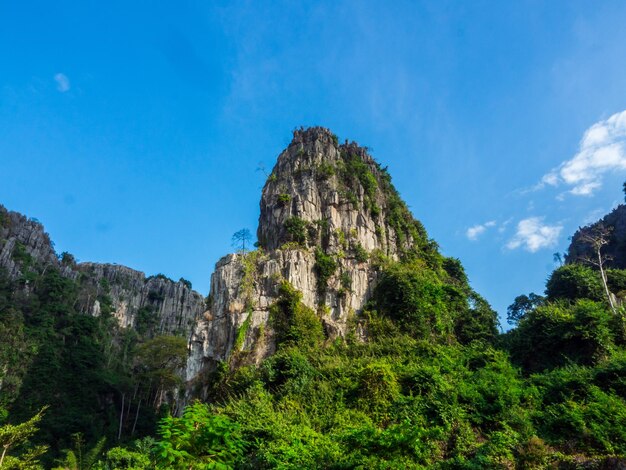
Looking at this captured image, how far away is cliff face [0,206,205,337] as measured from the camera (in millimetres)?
56531

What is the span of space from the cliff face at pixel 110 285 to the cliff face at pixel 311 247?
126ft

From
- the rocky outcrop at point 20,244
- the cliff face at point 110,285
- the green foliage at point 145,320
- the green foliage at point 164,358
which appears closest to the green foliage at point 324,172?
the green foliage at point 164,358

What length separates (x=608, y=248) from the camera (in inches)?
1841

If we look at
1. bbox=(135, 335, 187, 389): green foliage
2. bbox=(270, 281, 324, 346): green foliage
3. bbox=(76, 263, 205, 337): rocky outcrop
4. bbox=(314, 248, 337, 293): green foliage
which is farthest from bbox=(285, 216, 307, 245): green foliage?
bbox=(76, 263, 205, 337): rocky outcrop

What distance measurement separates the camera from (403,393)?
18.4 meters

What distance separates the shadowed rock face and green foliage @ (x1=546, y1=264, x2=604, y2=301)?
1437 centimetres

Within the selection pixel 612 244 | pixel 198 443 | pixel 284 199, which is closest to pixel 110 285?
pixel 284 199

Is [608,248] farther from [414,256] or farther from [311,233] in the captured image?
[311,233]

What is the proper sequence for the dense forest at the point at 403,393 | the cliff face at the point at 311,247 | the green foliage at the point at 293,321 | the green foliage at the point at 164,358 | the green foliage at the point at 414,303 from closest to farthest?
1. the dense forest at the point at 403,393
2. the green foliage at the point at 293,321
3. the cliff face at the point at 311,247
4. the green foliage at the point at 414,303
5. the green foliage at the point at 164,358

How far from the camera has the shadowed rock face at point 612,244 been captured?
44.2 meters

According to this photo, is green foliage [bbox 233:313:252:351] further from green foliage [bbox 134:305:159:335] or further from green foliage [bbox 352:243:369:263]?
green foliage [bbox 134:305:159:335]

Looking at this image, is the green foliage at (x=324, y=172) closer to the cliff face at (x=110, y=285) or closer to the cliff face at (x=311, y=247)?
the cliff face at (x=311, y=247)

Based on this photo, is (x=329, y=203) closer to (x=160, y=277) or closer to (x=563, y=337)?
(x=563, y=337)

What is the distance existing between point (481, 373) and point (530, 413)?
339 cm
